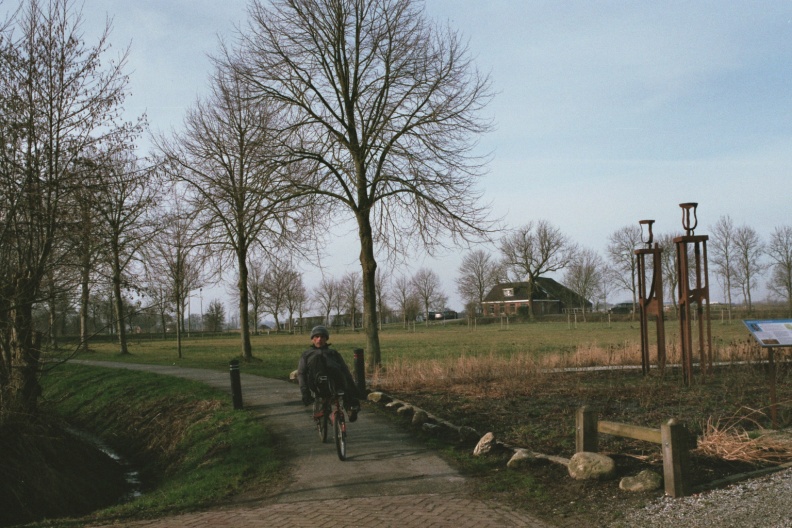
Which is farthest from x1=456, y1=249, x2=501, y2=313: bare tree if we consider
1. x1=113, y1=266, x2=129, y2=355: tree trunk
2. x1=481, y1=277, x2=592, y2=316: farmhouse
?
x1=113, y1=266, x2=129, y2=355: tree trunk

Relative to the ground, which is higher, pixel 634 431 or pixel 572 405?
pixel 634 431

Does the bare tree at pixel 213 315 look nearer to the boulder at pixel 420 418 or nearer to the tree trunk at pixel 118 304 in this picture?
the tree trunk at pixel 118 304

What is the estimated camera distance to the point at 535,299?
9394cm

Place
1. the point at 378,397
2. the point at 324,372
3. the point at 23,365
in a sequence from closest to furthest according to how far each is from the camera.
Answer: the point at 324,372 < the point at 23,365 < the point at 378,397

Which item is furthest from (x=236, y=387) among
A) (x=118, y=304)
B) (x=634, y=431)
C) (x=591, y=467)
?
(x=118, y=304)

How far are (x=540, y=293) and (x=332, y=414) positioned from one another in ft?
294

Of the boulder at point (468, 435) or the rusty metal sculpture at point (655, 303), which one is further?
the rusty metal sculpture at point (655, 303)

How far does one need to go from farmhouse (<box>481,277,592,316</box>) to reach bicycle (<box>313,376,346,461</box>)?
79452 millimetres

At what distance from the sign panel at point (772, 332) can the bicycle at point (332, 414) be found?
556 cm

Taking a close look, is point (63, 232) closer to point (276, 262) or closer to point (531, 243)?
point (276, 262)

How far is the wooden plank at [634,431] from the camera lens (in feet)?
20.8

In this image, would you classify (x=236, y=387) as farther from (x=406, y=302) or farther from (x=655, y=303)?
(x=406, y=302)

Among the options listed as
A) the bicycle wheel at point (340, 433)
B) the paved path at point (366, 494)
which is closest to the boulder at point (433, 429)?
the paved path at point (366, 494)

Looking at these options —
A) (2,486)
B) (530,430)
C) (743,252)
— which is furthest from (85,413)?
(743,252)
